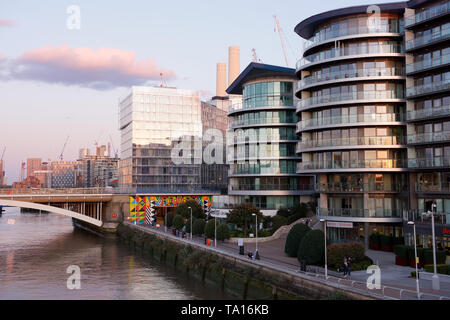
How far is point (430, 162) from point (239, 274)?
24164 millimetres

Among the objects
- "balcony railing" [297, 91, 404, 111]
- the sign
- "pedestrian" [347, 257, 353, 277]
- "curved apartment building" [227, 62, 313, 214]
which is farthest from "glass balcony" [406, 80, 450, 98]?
"curved apartment building" [227, 62, 313, 214]

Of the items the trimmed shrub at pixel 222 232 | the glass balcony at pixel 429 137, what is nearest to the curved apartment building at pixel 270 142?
the trimmed shrub at pixel 222 232

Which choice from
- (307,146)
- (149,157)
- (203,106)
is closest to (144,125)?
(149,157)

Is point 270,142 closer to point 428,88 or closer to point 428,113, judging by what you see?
point 428,113

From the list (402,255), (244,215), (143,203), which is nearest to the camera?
(402,255)

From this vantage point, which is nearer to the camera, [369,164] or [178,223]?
[369,164]

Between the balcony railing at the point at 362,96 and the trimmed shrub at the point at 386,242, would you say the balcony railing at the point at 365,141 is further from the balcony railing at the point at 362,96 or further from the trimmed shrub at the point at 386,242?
the trimmed shrub at the point at 386,242

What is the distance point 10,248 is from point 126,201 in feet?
85.1

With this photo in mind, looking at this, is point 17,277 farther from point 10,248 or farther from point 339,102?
point 339,102

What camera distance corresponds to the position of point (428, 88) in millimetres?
49781

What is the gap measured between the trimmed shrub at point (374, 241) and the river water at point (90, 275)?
65.0 ft

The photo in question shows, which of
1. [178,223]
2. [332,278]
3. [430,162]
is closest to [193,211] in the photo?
[178,223]

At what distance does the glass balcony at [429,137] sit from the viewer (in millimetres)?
47981

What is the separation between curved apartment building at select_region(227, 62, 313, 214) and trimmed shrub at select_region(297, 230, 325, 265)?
35.5 meters
